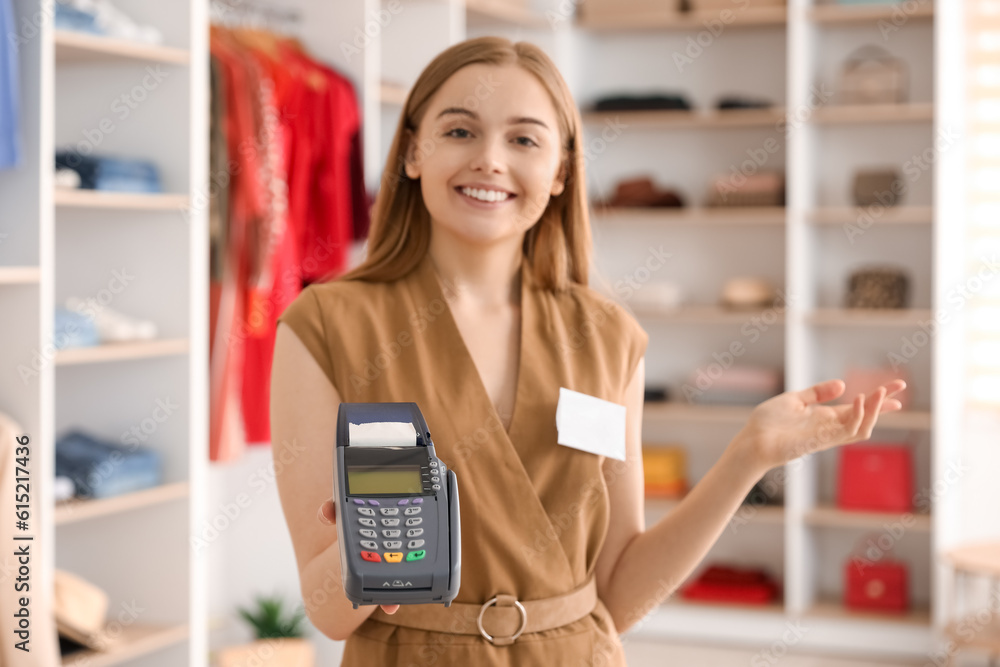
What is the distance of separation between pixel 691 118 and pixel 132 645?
9.91 feet

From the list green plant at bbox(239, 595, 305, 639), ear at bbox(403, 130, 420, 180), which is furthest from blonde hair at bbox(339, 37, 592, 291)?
green plant at bbox(239, 595, 305, 639)

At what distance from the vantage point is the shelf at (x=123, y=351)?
259 cm

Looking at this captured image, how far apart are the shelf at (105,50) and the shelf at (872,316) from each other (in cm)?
267

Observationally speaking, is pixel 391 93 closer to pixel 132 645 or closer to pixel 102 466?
pixel 102 466

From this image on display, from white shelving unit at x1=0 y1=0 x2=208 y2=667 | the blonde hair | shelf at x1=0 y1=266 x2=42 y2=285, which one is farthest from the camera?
white shelving unit at x1=0 y1=0 x2=208 y2=667

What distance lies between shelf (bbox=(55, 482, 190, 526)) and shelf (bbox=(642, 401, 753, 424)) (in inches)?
89.3

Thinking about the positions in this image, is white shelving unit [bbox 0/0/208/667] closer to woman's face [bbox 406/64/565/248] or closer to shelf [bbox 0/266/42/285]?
shelf [bbox 0/266/42/285]

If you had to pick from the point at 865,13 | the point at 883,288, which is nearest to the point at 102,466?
the point at 883,288

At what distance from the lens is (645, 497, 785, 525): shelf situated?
4.47 m

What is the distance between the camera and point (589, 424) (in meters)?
1.29

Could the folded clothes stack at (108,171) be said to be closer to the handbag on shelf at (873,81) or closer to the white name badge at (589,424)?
the white name badge at (589,424)

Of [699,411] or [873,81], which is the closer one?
[873,81]

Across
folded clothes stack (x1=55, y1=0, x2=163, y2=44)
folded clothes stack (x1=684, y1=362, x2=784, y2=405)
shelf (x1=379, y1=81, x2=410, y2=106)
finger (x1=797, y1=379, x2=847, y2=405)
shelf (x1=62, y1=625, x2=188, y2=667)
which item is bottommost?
shelf (x1=62, y1=625, x2=188, y2=667)

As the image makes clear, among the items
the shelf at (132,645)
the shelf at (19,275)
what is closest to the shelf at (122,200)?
the shelf at (19,275)
